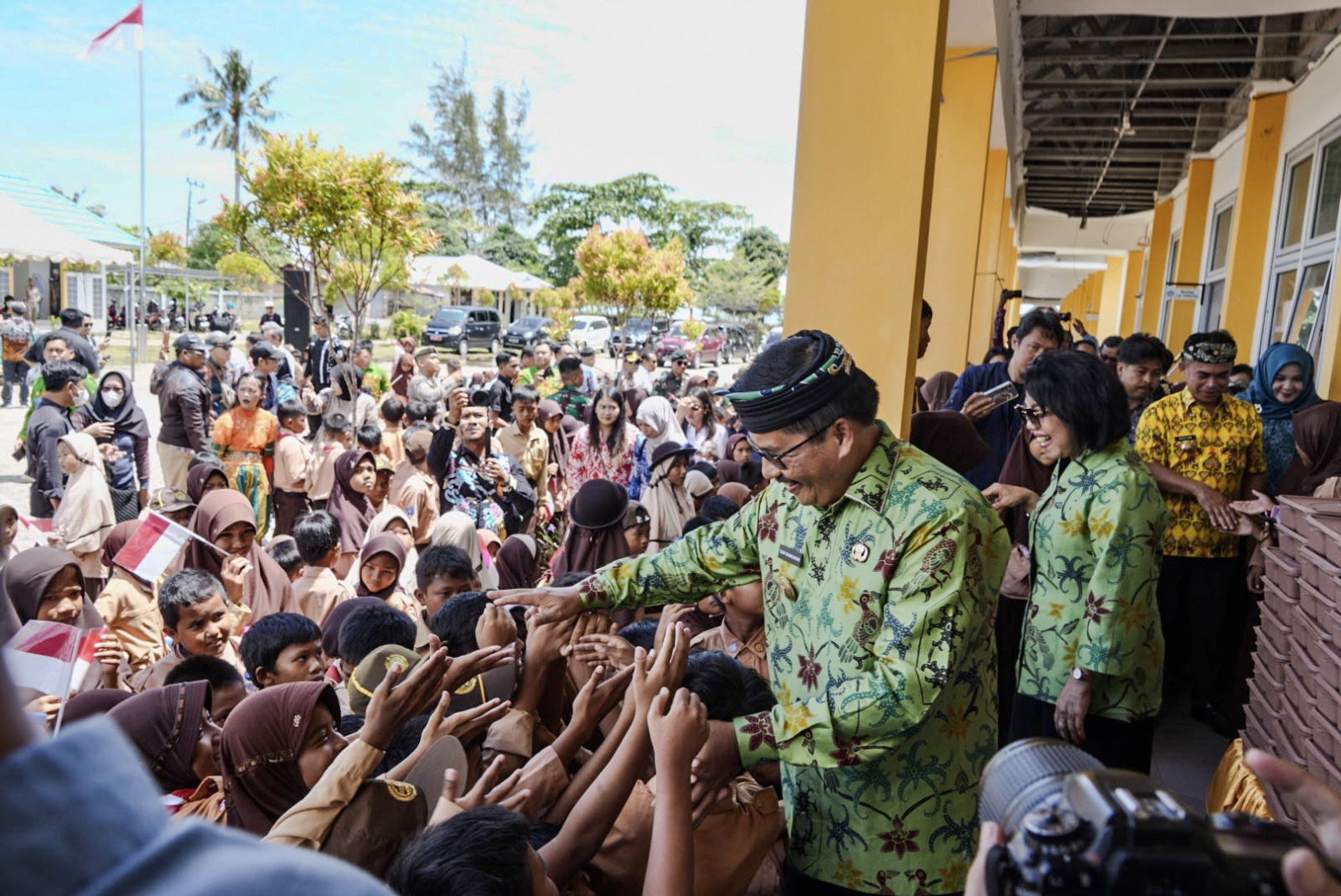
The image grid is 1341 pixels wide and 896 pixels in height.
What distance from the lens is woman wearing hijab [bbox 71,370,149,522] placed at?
269 inches

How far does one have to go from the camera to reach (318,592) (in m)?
4.36

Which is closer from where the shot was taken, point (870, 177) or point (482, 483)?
point (870, 177)

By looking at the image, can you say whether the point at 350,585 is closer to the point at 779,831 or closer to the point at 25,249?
the point at 779,831

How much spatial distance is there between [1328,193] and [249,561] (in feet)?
26.8

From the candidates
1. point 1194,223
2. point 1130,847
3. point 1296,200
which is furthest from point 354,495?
point 1194,223

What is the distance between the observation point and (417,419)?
25.4 feet

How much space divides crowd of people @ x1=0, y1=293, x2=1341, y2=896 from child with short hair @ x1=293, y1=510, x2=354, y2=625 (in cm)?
2

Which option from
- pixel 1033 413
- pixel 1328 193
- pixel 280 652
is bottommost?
pixel 280 652

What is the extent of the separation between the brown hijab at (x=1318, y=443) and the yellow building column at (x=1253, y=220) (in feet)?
17.0

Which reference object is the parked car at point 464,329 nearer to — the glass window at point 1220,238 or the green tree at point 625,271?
the green tree at point 625,271

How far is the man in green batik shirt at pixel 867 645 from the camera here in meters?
1.71

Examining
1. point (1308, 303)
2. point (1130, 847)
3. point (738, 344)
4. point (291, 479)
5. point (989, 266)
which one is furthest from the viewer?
point (738, 344)

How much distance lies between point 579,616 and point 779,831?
701 millimetres

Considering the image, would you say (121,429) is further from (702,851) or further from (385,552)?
(702,851)
